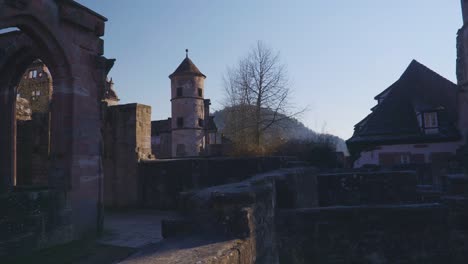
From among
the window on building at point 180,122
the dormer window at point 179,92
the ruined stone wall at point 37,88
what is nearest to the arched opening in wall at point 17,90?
the ruined stone wall at point 37,88

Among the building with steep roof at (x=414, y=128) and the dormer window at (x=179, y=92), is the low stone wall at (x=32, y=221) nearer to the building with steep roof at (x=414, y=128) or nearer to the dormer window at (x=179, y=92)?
the building with steep roof at (x=414, y=128)

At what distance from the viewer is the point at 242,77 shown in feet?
85.2

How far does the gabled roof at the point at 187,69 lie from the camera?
35438mm

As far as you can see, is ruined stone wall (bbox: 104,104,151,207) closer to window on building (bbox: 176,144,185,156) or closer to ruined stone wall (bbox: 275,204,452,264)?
ruined stone wall (bbox: 275,204,452,264)

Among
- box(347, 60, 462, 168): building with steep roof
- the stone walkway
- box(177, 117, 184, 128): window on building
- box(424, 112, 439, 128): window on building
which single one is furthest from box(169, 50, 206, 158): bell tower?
the stone walkway

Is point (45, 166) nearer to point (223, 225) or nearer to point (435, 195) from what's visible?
point (223, 225)

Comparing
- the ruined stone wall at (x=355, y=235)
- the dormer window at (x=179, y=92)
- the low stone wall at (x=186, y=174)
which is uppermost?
the dormer window at (x=179, y=92)

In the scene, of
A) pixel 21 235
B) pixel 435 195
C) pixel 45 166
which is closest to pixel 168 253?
pixel 21 235

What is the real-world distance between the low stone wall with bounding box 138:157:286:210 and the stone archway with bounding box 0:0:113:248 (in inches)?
128

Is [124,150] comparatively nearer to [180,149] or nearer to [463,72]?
[463,72]

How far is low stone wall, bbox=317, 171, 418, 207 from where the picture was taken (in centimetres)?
863

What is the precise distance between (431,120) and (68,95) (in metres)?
20.8

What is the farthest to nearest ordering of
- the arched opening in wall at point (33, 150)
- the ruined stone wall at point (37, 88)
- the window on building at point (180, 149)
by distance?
1. the window on building at point (180, 149)
2. the ruined stone wall at point (37, 88)
3. the arched opening in wall at point (33, 150)

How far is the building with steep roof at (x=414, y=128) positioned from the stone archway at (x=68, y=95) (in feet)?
57.1
